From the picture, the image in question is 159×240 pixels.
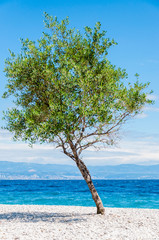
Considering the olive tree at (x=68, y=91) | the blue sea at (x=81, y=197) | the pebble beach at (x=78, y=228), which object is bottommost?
the blue sea at (x=81, y=197)

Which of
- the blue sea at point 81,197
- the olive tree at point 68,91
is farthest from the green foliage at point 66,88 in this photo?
the blue sea at point 81,197

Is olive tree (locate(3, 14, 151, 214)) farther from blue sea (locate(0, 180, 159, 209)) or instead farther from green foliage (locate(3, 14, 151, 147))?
blue sea (locate(0, 180, 159, 209))

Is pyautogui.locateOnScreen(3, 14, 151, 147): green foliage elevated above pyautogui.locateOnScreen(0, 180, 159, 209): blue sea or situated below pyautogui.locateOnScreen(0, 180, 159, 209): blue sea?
above

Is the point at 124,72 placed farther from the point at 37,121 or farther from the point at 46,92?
the point at 37,121

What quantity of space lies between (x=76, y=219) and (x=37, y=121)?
262 inches

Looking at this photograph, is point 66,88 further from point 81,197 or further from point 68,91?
point 81,197

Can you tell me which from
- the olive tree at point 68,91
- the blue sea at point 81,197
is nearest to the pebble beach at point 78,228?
the olive tree at point 68,91

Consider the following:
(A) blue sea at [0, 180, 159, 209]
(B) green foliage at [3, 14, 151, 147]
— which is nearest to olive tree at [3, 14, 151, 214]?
(B) green foliage at [3, 14, 151, 147]

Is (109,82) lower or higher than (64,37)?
lower

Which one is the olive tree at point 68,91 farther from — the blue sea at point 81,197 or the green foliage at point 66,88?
the blue sea at point 81,197

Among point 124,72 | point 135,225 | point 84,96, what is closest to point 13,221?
point 135,225

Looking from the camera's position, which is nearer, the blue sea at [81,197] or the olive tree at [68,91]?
the olive tree at [68,91]

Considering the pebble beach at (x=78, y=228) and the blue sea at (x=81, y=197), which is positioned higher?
the pebble beach at (x=78, y=228)

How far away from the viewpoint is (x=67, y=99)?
17.1 m
